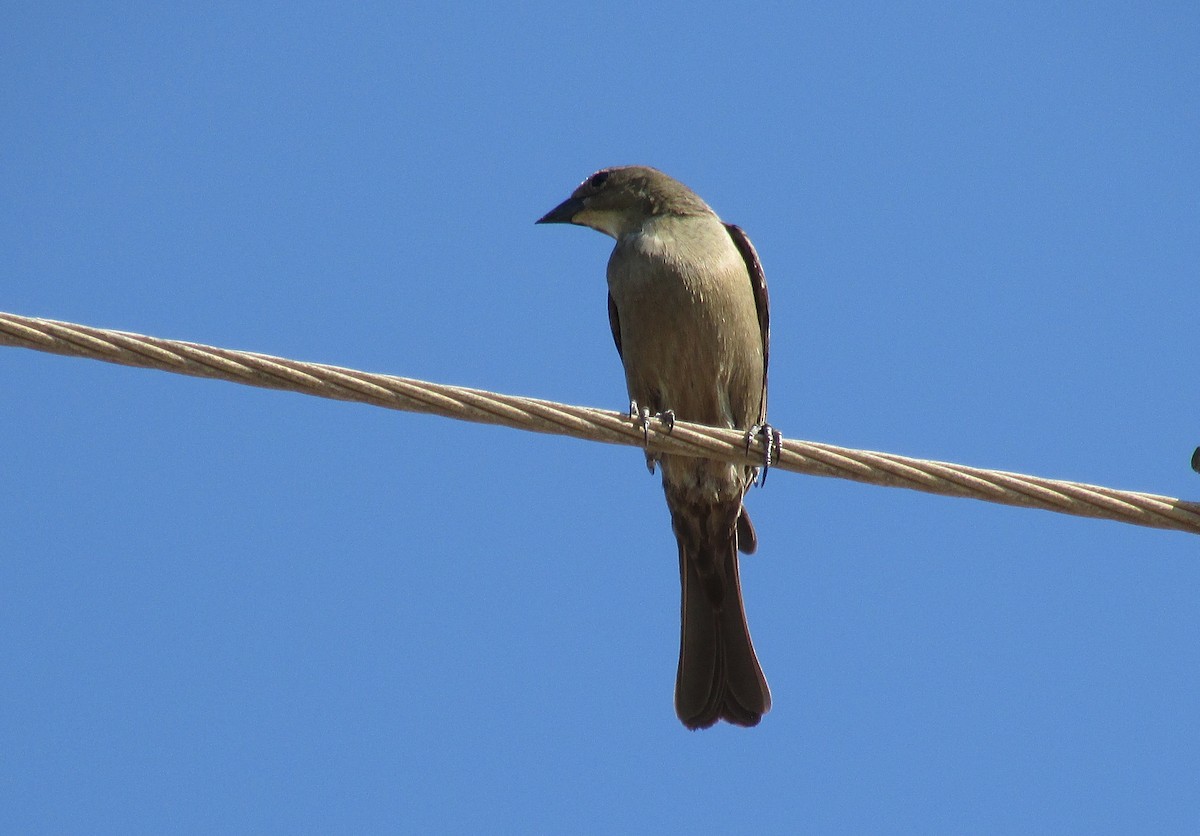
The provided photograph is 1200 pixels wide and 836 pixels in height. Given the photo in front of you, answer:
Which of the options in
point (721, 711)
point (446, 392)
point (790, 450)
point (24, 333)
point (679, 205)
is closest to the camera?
point (24, 333)

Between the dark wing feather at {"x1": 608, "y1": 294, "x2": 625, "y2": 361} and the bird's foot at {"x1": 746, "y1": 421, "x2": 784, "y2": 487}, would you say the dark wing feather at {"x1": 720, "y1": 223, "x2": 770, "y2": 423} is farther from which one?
the bird's foot at {"x1": 746, "y1": 421, "x2": 784, "y2": 487}

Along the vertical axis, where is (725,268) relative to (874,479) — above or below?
above

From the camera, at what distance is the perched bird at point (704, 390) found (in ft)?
23.0

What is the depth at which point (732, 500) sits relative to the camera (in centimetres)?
721

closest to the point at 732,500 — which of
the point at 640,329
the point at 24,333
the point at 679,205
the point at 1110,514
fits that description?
the point at 640,329

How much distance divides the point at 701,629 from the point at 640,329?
5.16ft

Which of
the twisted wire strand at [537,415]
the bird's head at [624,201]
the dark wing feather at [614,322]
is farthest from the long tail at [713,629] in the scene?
the twisted wire strand at [537,415]

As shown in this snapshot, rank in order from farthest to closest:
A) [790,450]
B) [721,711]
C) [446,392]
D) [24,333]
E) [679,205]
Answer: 1. [679,205]
2. [721,711]
3. [790,450]
4. [446,392]
5. [24,333]

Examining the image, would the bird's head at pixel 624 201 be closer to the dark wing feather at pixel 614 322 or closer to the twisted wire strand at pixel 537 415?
the dark wing feather at pixel 614 322

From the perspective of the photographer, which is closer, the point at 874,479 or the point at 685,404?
the point at 874,479

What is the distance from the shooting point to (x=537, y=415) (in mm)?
4375

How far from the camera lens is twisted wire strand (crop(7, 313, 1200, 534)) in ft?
13.2

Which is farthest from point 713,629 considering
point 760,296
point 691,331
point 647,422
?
point 647,422

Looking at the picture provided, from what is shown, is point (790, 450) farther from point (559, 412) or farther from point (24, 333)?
point (24, 333)
